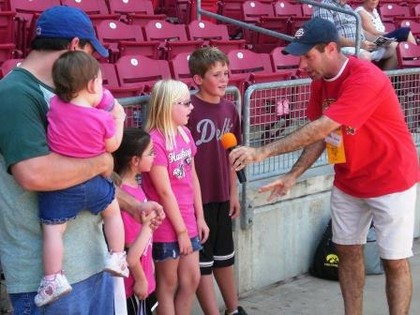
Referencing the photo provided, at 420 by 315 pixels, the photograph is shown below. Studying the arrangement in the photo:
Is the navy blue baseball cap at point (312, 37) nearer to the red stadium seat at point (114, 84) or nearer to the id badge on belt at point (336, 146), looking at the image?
the id badge on belt at point (336, 146)

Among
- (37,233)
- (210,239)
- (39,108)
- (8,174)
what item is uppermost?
(39,108)

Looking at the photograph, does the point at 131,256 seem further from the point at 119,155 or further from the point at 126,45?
the point at 126,45

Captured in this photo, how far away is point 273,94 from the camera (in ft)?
18.2

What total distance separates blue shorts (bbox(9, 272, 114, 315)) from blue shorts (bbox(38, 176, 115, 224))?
0.28 metres

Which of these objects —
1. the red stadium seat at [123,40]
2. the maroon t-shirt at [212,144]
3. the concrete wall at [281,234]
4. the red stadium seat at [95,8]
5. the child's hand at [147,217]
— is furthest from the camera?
the red stadium seat at [95,8]

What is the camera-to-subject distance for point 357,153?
4.16 m

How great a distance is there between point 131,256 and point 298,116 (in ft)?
9.03

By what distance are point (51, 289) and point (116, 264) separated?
1.07 ft

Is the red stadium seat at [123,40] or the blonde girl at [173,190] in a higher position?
the red stadium seat at [123,40]

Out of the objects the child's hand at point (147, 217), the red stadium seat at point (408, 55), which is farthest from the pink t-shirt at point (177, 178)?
the red stadium seat at point (408, 55)

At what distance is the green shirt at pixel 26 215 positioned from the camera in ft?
8.21

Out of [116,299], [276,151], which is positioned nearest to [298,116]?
[276,151]

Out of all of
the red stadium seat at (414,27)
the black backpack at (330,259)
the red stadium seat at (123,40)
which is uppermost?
the red stadium seat at (414,27)

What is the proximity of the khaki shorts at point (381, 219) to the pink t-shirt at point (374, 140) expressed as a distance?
0.07 m
